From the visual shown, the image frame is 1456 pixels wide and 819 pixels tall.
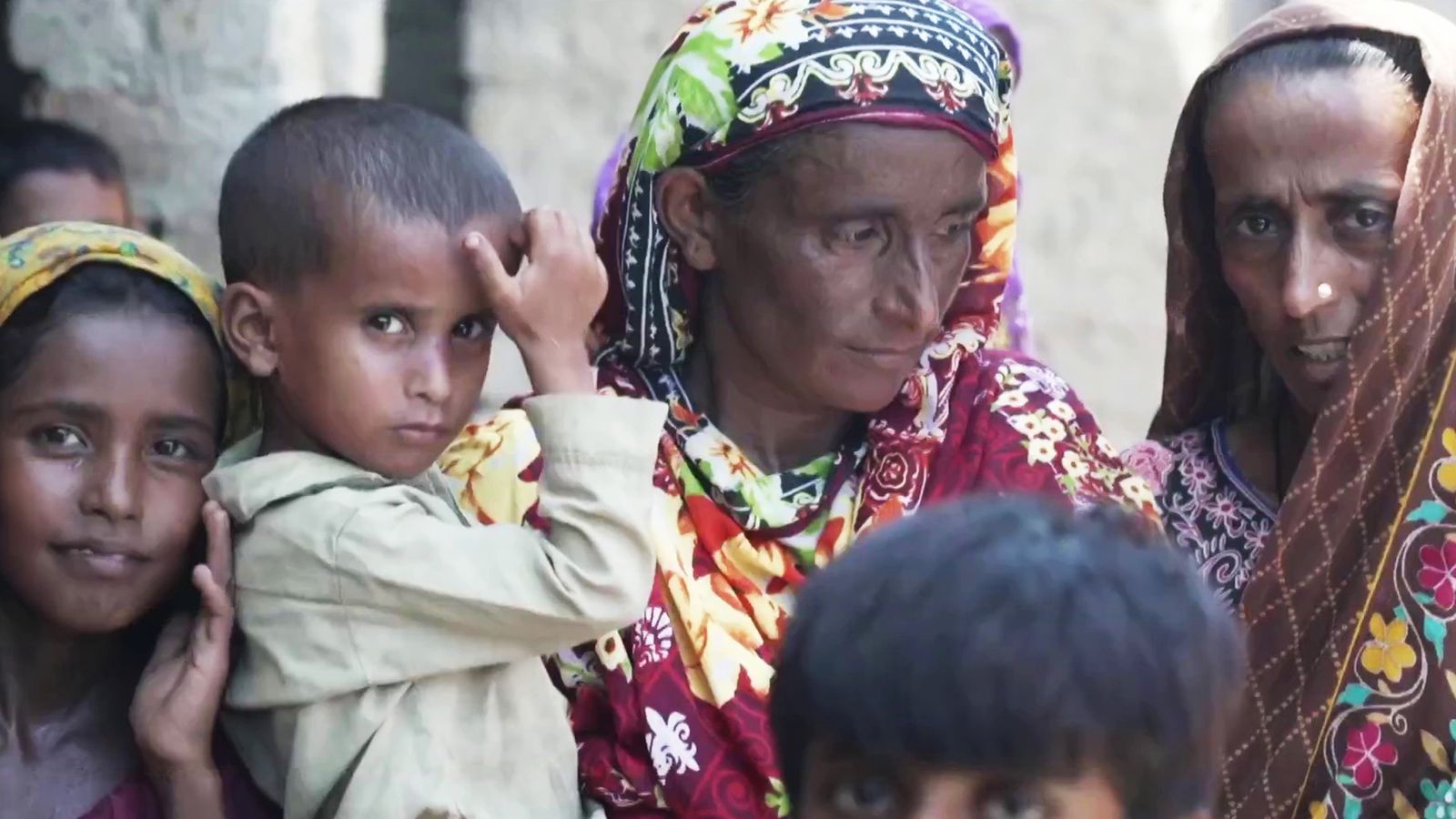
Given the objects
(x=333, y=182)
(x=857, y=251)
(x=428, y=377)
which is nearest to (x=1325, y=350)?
(x=857, y=251)

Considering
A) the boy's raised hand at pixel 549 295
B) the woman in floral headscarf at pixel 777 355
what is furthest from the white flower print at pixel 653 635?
the boy's raised hand at pixel 549 295

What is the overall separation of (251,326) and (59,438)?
10.3 inches

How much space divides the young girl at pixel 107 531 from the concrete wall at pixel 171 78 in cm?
208

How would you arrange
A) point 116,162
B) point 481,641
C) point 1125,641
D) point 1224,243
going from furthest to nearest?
1. point 116,162
2. point 1224,243
3. point 481,641
4. point 1125,641

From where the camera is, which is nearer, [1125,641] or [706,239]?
[1125,641]

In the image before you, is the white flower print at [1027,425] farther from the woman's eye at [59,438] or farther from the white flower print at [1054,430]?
the woman's eye at [59,438]

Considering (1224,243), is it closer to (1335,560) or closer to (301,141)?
(1335,560)

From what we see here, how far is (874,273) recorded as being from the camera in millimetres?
2988

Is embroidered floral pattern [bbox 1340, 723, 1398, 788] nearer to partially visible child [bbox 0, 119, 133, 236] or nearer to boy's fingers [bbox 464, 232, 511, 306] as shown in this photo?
boy's fingers [bbox 464, 232, 511, 306]

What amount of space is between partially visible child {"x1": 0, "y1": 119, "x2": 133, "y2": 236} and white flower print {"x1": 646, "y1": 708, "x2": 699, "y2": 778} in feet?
7.34

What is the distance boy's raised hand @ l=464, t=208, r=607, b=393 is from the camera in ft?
8.56

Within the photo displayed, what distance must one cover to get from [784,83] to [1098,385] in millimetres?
3890

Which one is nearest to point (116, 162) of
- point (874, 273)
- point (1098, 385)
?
point (874, 273)

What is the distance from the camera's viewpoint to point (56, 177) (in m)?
4.52
